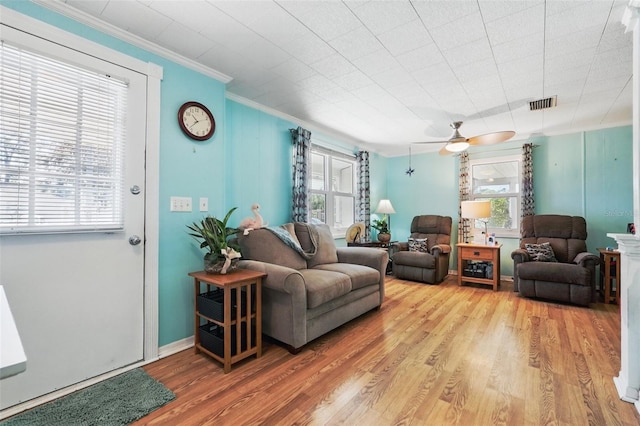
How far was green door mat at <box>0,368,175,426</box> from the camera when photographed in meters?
1.52

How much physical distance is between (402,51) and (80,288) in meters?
2.81

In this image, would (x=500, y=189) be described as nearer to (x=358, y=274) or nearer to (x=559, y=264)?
(x=559, y=264)

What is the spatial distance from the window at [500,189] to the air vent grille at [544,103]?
62.7 inches

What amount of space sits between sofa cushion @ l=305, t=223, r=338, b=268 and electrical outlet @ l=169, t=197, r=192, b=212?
4.36 ft

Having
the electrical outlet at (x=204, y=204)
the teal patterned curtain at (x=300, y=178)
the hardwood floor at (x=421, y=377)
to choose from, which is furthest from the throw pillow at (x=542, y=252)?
the electrical outlet at (x=204, y=204)

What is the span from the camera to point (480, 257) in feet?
13.9

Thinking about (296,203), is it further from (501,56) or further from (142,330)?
(501,56)

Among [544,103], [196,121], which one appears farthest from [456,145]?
[196,121]

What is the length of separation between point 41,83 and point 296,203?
8.03 ft

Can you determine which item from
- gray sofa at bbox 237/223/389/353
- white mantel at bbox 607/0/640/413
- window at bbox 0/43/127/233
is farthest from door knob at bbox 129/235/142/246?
white mantel at bbox 607/0/640/413

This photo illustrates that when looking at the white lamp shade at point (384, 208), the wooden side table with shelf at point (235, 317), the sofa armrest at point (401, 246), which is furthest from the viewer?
the white lamp shade at point (384, 208)

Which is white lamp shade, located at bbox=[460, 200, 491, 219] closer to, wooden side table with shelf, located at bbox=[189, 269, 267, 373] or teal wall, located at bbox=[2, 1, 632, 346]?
teal wall, located at bbox=[2, 1, 632, 346]

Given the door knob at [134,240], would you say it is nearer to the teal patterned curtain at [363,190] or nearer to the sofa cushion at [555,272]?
the teal patterned curtain at [363,190]

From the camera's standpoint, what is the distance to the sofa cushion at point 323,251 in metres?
3.21
